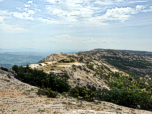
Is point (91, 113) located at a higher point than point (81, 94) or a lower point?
higher

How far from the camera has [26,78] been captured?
128ft

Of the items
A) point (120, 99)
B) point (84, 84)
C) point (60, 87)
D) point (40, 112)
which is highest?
point (40, 112)

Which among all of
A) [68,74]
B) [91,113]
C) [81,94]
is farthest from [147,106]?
[68,74]

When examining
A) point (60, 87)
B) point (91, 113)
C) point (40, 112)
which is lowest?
point (60, 87)

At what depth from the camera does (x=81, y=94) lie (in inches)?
1154

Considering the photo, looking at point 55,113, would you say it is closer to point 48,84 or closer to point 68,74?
point 48,84

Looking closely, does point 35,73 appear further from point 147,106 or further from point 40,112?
point 147,106

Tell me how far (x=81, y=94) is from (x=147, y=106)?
26.0 metres

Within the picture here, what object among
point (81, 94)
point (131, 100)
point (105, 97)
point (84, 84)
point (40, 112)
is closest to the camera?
point (40, 112)

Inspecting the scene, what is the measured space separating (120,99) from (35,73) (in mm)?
34085

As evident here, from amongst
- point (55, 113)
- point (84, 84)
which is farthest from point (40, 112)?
point (84, 84)

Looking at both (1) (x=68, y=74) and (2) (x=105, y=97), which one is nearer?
(2) (x=105, y=97)

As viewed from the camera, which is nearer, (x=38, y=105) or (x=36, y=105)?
(x=36, y=105)

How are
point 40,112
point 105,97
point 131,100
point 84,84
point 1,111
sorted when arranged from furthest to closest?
point 84,84 → point 105,97 → point 131,100 → point 40,112 → point 1,111
